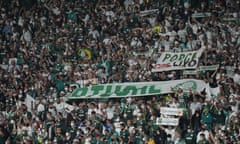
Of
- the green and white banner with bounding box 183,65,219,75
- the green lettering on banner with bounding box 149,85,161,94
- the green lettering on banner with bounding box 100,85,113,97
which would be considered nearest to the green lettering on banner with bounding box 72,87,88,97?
the green lettering on banner with bounding box 100,85,113,97

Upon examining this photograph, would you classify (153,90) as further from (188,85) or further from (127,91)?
(188,85)

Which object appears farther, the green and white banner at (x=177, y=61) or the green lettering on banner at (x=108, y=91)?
the green lettering on banner at (x=108, y=91)

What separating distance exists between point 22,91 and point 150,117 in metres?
4.85

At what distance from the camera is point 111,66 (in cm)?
2494

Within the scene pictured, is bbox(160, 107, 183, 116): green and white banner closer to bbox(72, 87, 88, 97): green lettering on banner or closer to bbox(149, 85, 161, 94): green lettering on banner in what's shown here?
bbox(149, 85, 161, 94): green lettering on banner

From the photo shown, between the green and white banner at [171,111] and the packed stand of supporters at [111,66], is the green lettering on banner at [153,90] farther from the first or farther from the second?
the green and white banner at [171,111]

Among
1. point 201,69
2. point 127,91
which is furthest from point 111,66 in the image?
point 201,69

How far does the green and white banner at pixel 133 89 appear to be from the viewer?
22.7 meters

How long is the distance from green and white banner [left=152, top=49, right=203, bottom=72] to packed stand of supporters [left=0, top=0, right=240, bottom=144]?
0.54 ft

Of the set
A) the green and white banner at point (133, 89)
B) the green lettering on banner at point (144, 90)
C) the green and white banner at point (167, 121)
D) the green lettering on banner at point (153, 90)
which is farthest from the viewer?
the green lettering on banner at point (144, 90)

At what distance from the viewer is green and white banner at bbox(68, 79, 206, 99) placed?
22703 mm

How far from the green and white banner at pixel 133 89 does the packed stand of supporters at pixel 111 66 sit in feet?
0.55

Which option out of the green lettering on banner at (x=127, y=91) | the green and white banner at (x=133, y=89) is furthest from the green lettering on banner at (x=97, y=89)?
the green lettering on banner at (x=127, y=91)

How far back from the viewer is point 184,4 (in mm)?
26391
